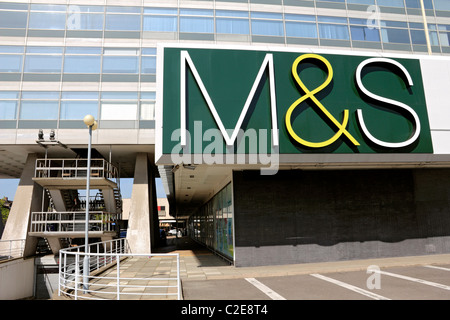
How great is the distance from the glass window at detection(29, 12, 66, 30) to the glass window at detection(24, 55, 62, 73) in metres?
2.48

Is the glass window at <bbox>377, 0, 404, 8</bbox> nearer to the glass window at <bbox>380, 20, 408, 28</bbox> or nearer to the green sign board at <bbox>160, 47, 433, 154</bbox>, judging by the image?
the glass window at <bbox>380, 20, 408, 28</bbox>

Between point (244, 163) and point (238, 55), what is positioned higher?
point (238, 55)

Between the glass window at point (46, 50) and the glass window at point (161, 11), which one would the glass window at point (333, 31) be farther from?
the glass window at point (46, 50)

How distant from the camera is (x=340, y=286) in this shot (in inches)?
392

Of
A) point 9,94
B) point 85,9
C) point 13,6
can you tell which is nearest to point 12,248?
point 9,94

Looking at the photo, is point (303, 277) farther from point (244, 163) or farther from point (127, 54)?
point (127, 54)

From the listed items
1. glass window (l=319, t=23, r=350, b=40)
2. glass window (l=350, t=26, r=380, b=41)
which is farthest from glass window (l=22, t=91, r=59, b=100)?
glass window (l=350, t=26, r=380, b=41)

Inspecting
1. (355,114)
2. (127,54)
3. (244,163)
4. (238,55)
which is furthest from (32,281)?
(355,114)

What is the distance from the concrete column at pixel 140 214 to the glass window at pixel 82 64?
23.9 ft

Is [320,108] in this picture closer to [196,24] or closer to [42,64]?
[196,24]

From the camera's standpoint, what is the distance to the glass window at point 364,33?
27141 mm

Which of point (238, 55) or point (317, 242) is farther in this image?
point (317, 242)
